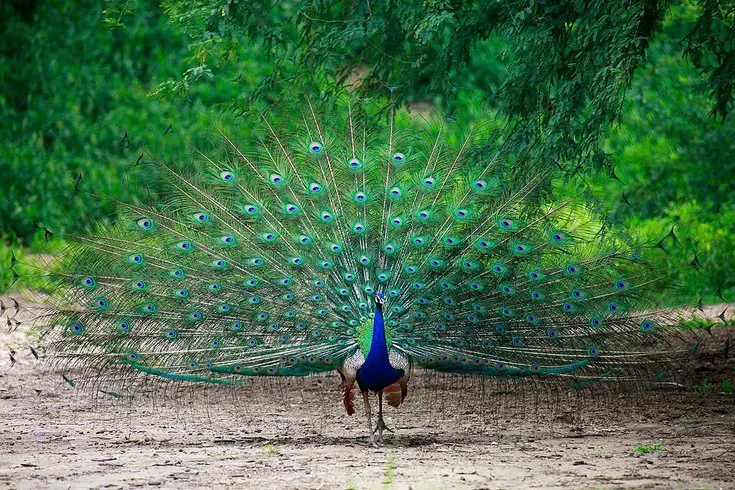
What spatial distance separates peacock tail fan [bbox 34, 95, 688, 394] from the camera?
789 cm

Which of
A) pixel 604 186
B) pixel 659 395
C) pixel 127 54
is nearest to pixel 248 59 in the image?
pixel 127 54

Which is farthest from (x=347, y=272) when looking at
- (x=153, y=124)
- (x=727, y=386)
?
(x=153, y=124)

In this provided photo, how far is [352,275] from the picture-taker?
8023mm

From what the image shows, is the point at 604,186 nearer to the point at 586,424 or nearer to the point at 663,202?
the point at 663,202

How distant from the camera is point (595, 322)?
7961 mm

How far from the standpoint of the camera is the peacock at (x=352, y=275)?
25.8ft

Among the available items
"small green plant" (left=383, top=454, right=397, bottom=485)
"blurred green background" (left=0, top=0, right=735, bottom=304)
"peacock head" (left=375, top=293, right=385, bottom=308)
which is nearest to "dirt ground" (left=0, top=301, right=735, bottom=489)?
"small green plant" (left=383, top=454, right=397, bottom=485)

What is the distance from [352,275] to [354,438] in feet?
3.86

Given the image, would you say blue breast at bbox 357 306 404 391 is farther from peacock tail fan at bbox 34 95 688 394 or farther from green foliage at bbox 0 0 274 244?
green foliage at bbox 0 0 274 244

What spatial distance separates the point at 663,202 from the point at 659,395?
612 centimetres

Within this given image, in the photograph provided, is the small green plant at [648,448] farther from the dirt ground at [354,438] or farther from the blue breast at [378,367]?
the blue breast at [378,367]

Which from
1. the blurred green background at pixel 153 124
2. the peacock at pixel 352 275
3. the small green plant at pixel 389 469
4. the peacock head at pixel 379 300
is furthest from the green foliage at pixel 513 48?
the blurred green background at pixel 153 124

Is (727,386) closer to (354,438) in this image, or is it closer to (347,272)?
(354,438)

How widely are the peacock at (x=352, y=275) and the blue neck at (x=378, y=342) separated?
0.06 metres
